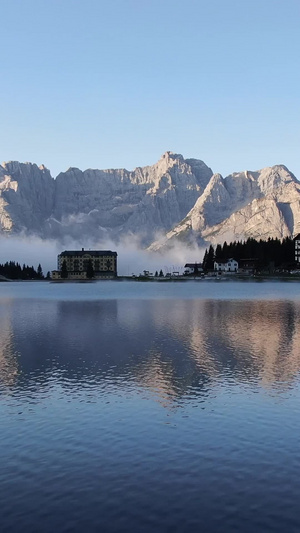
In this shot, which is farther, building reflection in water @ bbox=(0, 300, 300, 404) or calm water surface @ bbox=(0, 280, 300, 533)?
building reflection in water @ bbox=(0, 300, 300, 404)

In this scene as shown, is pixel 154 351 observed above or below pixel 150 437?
above

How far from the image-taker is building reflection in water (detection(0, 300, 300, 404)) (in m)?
48.3

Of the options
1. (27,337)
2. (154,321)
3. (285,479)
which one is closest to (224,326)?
(154,321)

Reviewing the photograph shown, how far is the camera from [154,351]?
6419cm

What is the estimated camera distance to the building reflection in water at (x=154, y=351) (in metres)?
48.3

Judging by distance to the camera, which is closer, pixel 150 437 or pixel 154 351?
pixel 150 437

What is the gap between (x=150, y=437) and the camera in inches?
1281

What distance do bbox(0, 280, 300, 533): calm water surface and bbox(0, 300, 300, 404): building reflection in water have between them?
0.24 meters

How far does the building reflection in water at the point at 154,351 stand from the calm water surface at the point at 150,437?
0.79 ft

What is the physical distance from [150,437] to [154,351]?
3166cm

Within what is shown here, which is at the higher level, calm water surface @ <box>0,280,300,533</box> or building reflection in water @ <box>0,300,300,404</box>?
building reflection in water @ <box>0,300,300,404</box>

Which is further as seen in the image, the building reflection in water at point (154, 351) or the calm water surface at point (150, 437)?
the building reflection in water at point (154, 351)

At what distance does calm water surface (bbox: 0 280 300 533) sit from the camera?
893 inches

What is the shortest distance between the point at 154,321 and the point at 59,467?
235 feet
